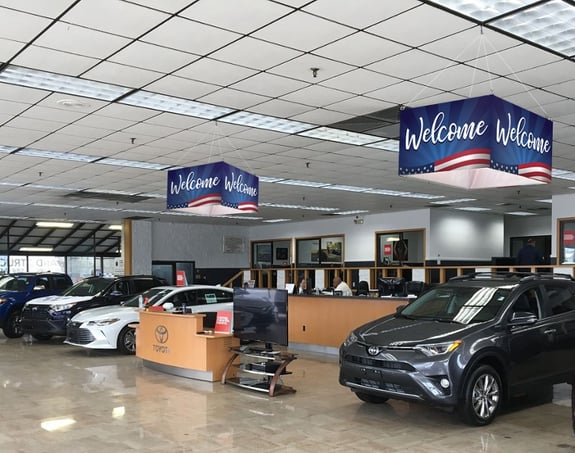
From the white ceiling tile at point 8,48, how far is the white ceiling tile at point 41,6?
79cm

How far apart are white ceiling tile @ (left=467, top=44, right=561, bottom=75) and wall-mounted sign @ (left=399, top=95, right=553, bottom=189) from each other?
44 centimetres

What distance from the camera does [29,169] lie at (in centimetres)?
1216

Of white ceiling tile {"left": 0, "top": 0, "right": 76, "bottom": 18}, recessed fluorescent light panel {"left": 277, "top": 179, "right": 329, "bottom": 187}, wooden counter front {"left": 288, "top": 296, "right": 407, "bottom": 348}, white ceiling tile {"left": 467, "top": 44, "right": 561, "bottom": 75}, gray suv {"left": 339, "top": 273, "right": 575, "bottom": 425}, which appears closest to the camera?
white ceiling tile {"left": 0, "top": 0, "right": 76, "bottom": 18}

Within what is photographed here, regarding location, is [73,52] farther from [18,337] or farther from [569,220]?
[569,220]

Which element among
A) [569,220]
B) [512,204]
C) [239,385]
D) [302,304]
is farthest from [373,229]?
[239,385]

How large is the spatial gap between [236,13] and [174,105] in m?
2.98

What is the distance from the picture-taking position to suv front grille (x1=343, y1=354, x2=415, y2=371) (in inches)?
246

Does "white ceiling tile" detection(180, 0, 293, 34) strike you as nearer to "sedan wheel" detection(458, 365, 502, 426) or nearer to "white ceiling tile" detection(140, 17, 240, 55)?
"white ceiling tile" detection(140, 17, 240, 55)

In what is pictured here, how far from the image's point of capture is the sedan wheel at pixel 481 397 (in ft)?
20.0

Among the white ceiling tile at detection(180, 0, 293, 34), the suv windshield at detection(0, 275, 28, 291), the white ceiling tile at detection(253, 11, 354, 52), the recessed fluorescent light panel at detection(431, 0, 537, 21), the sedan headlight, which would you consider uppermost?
the recessed fluorescent light panel at detection(431, 0, 537, 21)

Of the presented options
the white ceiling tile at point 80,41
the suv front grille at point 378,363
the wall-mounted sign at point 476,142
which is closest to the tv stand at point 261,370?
the suv front grille at point 378,363

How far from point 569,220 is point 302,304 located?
811cm

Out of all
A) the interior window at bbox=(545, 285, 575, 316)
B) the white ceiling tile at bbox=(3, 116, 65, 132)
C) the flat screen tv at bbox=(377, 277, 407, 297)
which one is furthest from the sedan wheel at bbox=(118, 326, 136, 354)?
the interior window at bbox=(545, 285, 575, 316)

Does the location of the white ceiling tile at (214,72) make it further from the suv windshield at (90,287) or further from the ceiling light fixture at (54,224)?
the ceiling light fixture at (54,224)
